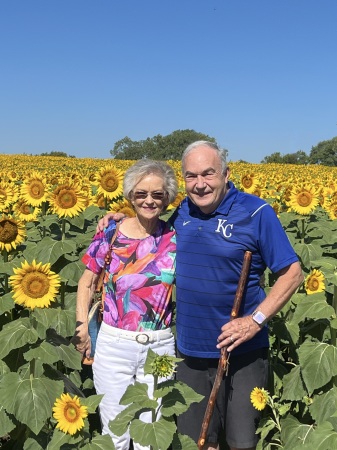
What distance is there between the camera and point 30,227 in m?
5.10

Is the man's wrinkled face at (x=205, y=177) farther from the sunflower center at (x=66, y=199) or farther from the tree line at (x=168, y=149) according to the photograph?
the tree line at (x=168, y=149)

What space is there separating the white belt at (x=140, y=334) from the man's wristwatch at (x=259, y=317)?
0.50m

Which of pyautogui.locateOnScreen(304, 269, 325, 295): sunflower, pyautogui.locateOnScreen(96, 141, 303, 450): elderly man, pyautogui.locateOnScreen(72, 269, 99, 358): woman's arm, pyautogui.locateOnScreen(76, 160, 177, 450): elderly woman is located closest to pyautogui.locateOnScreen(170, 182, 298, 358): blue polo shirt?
pyautogui.locateOnScreen(96, 141, 303, 450): elderly man

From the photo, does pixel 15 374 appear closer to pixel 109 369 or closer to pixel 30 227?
pixel 109 369

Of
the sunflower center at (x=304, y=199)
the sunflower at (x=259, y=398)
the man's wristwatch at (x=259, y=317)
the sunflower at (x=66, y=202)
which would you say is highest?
the sunflower center at (x=304, y=199)

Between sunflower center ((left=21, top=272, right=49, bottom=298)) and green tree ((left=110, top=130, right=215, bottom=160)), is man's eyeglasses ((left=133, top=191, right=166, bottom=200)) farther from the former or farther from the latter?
green tree ((left=110, top=130, right=215, bottom=160))

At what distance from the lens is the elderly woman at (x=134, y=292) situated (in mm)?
2881

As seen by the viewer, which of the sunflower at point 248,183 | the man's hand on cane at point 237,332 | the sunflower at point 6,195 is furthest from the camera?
the sunflower at point 248,183

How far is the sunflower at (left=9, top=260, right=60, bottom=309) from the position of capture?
2.60 m

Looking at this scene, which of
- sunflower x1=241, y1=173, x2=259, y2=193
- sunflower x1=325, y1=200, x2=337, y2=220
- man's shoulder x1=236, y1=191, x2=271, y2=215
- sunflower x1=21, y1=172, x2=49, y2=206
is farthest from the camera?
sunflower x1=241, y1=173, x2=259, y2=193

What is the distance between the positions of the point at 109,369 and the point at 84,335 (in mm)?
273

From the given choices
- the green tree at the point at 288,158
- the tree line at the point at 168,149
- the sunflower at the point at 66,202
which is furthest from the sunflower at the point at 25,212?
the tree line at the point at 168,149

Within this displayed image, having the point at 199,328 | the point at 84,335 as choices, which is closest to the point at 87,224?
the point at 84,335

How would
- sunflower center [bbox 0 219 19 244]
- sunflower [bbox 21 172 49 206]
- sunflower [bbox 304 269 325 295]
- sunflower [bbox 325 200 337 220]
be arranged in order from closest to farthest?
sunflower center [bbox 0 219 19 244], sunflower [bbox 304 269 325 295], sunflower [bbox 21 172 49 206], sunflower [bbox 325 200 337 220]
